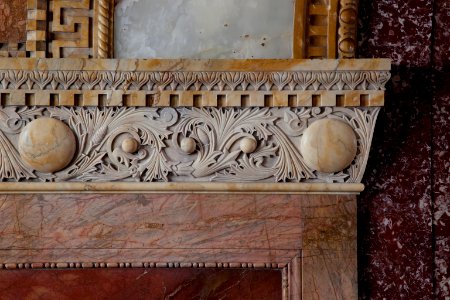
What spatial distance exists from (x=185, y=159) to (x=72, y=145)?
367mm

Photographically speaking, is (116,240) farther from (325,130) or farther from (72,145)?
(325,130)

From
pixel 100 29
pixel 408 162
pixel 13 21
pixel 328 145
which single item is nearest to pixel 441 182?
pixel 408 162

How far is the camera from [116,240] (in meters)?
1.91

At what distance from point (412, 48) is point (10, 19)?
138 cm

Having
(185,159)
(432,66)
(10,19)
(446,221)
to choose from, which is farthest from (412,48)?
(10,19)

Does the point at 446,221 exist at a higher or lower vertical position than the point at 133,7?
lower

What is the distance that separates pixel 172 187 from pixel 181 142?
0.49 feet

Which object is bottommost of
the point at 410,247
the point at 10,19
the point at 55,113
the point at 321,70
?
the point at 410,247

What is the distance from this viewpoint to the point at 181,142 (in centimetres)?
190

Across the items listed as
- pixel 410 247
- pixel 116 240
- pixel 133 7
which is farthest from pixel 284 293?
pixel 133 7

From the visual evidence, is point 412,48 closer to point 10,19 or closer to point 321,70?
point 321,70

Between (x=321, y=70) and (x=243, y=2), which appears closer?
(x=321, y=70)

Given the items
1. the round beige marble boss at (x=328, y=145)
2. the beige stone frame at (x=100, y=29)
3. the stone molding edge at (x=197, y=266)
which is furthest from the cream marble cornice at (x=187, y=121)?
the stone molding edge at (x=197, y=266)

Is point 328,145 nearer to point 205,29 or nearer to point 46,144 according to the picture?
point 205,29
